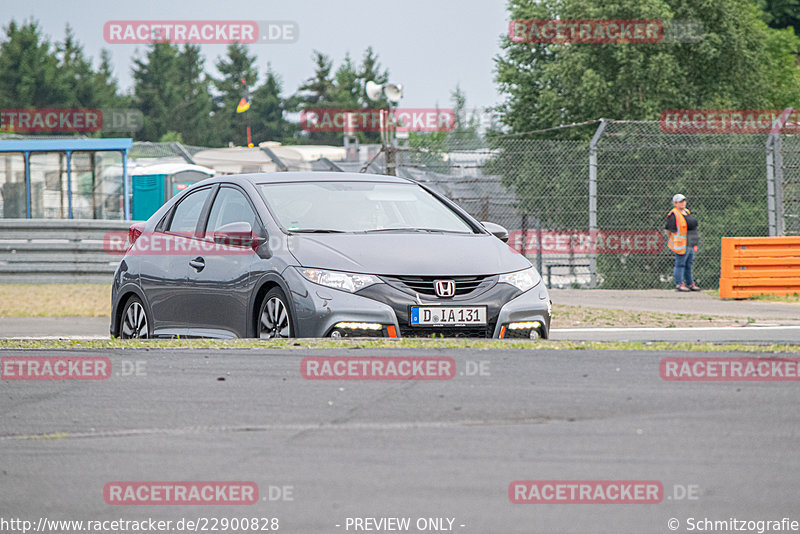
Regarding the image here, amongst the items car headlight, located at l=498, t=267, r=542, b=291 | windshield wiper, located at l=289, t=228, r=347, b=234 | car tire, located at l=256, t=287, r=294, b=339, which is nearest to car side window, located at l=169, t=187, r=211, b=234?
windshield wiper, located at l=289, t=228, r=347, b=234

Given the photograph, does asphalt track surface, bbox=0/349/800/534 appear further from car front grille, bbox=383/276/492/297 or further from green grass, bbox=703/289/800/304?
green grass, bbox=703/289/800/304

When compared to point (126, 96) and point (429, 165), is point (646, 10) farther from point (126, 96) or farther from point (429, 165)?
point (126, 96)

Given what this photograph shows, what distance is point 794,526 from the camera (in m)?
3.59

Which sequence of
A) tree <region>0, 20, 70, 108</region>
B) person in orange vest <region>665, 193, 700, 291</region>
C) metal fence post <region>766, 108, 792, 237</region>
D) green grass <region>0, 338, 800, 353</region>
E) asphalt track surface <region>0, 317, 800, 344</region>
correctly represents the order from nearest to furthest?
1. green grass <region>0, 338, 800, 353</region>
2. asphalt track surface <region>0, 317, 800, 344</region>
3. metal fence post <region>766, 108, 792, 237</region>
4. person in orange vest <region>665, 193, 700, 291</region>
5. tree <region>0, 20, 70, 108</region>

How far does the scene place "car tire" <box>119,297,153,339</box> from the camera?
9.14 m

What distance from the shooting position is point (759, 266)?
17.4 m

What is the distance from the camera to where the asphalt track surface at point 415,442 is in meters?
3.73

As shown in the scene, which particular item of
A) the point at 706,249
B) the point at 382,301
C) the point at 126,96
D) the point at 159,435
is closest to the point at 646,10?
the point at 706,249

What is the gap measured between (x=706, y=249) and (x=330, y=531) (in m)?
19.9

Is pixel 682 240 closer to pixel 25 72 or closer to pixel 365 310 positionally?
pixel 365 310

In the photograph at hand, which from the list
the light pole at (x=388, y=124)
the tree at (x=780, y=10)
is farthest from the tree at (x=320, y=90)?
the light pole at (x=388, y=124)

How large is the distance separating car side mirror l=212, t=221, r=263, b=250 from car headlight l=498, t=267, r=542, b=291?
168cm

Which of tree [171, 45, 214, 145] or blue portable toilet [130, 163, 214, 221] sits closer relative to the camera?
blue portable toilet [130, 163, 214, 221]

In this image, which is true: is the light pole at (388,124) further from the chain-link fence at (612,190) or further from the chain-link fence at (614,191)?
the chain-link fence at (614,191)
